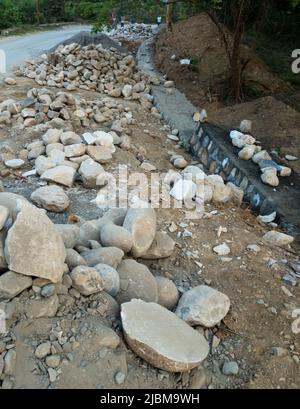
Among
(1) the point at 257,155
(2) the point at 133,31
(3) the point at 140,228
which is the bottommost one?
(1) the point at 257,155

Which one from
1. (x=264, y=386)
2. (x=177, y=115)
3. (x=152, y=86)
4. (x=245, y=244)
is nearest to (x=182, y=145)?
(x=177, y=115)

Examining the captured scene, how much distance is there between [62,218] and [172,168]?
2.41 m

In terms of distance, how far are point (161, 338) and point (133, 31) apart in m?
14.5

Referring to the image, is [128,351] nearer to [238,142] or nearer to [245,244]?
[245,244]

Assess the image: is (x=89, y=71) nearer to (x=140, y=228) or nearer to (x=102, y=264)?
(x=140, y=228)

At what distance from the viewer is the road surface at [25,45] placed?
10.9 m

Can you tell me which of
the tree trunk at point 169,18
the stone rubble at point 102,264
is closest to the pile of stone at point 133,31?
the tree trunk at point 169,18

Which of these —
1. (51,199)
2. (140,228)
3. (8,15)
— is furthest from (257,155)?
(8,15)

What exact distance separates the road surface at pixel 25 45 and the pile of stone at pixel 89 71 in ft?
3.48

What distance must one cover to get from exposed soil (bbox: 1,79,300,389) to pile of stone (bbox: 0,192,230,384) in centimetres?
7

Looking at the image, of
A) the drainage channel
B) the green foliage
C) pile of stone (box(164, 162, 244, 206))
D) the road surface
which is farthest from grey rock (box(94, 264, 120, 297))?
the green foliage

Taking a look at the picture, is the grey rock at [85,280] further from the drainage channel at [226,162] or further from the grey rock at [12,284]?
the drainage channel at [226,162]

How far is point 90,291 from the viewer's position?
2.64m

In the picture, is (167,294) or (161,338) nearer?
(161,338)
